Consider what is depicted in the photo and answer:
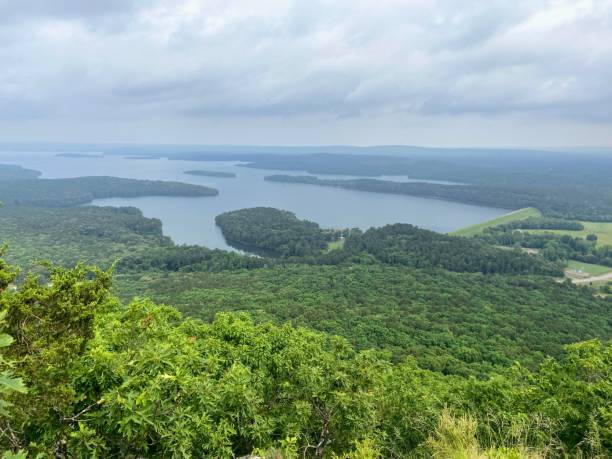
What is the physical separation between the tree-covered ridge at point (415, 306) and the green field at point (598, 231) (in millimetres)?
38853

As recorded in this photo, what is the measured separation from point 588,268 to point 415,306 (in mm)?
42200

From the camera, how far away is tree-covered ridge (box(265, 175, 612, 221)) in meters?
107

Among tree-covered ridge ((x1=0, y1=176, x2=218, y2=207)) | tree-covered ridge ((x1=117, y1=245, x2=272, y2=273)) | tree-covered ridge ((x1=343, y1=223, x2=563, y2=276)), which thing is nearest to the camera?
tree-covered ridge ((x1=343, y1=223, x2=563, y2=276))

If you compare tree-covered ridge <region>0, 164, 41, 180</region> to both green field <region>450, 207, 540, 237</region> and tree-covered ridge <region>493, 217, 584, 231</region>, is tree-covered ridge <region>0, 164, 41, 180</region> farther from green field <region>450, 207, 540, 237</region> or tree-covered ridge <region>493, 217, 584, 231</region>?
tree-covered ridge <region>493, 217, 584, 231</region>

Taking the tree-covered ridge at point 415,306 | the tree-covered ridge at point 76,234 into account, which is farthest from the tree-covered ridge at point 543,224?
the tree-covered ridge at point 76,234

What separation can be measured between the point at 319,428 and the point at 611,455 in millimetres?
5095

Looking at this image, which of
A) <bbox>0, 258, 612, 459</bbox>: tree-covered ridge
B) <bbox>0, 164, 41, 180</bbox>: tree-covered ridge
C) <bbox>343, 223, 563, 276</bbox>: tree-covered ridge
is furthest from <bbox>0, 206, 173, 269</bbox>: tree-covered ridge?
<bbox>0, 164, 41, 180</bbox>: tree-covered ridge

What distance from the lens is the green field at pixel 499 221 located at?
83.0m

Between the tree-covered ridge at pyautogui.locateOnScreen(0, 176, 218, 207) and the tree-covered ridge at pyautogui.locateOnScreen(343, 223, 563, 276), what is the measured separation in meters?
87.9

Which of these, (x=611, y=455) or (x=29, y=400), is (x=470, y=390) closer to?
(x=611, y=455)

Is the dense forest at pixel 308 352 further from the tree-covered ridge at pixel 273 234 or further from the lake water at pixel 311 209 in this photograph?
the lake water at pixel 311 209

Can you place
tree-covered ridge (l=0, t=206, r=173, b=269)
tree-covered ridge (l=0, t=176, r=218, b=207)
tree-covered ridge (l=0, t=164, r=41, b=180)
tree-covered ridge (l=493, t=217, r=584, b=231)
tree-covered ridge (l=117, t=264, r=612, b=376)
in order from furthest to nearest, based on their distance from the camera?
tree-covered ridge (l=0, t=164, r=41, b=180), tree-covered ridge (l=0, t=176, r=218, b=207), tree-covered ridge (l=493, t=217, r=584, b=231), tree-covered ridge (l=0, t=206, r=173, b=269), tree-covered ridge (l=117, t=264, r=612, b=376)

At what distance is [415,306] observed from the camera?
3784cm

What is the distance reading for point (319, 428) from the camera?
7.19 m
